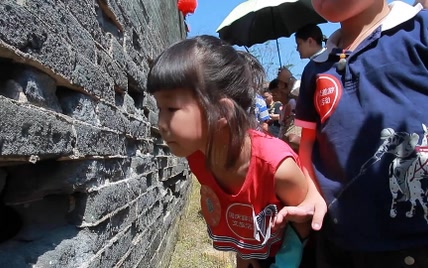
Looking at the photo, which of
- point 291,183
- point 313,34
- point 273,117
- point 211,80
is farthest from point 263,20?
point 291,183

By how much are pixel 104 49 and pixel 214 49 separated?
527 millimetres

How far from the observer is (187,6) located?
7082mm

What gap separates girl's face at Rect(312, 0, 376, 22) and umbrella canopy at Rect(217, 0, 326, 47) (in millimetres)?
3011

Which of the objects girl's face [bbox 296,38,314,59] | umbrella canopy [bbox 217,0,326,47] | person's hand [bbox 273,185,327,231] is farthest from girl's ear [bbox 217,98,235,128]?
umbrella canopy [bbox 217,0,326,47]

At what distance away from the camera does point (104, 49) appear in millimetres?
1825

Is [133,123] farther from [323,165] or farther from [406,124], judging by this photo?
[406,124]

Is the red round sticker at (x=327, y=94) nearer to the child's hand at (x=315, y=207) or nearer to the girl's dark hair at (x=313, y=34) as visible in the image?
the child's hand at (x=315, y=207)

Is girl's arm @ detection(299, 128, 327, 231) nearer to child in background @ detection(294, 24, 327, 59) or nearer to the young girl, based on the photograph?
the young girl

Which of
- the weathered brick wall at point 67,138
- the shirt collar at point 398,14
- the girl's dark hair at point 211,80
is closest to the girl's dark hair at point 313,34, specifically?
the weathered brick wall at point 67,138

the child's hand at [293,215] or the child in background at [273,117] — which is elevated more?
the child in background at [273,117]

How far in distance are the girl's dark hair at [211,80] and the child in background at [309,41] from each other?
2125 millimetres

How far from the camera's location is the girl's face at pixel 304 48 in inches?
141

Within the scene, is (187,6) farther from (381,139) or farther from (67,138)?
(381,139)

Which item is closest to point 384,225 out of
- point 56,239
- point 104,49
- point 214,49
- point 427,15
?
point 427,15
